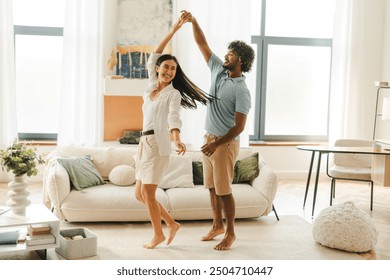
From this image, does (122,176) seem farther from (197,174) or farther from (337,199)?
(337,199)

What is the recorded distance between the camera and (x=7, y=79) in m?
6.41

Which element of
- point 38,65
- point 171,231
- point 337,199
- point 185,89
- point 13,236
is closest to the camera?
point 13,236

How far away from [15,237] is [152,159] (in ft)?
3.50

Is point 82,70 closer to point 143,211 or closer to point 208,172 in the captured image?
point 143,211

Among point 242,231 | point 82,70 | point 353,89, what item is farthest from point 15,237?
point 353,89

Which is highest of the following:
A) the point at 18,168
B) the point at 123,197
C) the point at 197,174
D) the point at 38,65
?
A: the point at 38,65

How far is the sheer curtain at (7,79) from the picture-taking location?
→ 249 inches

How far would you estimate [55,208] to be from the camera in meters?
4.40

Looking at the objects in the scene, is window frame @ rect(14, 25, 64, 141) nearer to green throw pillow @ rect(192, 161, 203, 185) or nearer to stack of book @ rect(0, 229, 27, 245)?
green throw pillow @ rect(192, 161, 203, 185)

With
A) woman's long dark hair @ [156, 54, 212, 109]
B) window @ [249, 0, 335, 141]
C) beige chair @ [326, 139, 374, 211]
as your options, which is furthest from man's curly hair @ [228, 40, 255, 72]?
window @ [249, 0, 335, 141]

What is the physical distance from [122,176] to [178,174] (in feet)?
1.69

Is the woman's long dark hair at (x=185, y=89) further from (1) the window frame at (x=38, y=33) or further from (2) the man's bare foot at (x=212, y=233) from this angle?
(1) the window frame at (x=38, y=33)

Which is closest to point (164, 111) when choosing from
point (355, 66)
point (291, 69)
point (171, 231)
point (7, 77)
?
point (171, 231)

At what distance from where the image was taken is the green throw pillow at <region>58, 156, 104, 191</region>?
14.8 feet
